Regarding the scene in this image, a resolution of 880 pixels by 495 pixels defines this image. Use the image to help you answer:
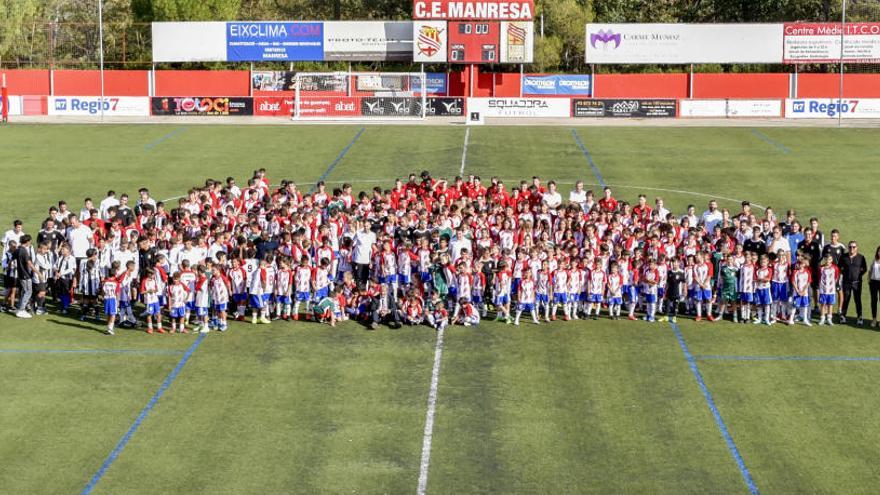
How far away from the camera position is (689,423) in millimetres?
19234

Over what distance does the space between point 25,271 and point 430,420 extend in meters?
10.5

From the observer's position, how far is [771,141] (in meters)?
51.1

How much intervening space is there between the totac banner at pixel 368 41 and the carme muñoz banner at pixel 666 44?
10.3m

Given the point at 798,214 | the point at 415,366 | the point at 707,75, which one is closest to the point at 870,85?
A: the point at 707,75

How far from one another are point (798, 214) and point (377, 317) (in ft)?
57.8

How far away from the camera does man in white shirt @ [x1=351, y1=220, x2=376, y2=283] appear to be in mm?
26141

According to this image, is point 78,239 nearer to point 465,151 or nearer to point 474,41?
point 465,151

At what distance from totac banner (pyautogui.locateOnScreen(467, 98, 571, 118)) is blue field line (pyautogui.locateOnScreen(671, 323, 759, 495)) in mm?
36397

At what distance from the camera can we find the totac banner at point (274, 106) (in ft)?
200

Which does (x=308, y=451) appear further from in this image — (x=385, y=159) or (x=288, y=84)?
(x=288, y=84)

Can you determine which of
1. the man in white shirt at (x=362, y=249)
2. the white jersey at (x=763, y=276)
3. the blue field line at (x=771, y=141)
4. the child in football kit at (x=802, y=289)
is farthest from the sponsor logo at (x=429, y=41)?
the child in football kit at (x=802, y=289)

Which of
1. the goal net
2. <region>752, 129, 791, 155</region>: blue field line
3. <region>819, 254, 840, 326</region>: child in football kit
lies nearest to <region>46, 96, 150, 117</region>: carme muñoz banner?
the goal net

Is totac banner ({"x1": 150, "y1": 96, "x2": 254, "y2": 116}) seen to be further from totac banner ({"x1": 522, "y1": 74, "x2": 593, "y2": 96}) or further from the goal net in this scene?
totac banner ({"x1": 522, "y1": 74, "x2": 593, "y2": 96})

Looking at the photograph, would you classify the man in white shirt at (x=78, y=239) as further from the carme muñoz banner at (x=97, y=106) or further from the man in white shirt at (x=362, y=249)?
the carme muñoz banner at (x=97, y=106)
